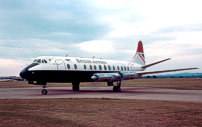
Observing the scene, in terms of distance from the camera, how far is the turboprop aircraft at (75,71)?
21.7 meters

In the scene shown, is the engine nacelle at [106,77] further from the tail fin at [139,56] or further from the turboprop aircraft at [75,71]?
the tail fin at [139,56]

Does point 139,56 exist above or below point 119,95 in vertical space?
above

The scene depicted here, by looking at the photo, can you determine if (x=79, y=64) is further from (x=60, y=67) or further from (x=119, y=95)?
(x=119, y=95)

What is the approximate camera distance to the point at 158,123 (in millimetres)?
7805

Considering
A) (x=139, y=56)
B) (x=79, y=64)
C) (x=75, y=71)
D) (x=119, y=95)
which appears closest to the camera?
(x=119, y=95)

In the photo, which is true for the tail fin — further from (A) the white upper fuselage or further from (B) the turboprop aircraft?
(B) the turboprop aircraft

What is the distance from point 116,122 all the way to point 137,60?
2846 centimetres

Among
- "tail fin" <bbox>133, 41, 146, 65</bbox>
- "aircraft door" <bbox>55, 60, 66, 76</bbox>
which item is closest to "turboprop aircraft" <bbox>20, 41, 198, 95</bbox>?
"aircraft door" <bbox>55, 60, 66, 76</bbox>

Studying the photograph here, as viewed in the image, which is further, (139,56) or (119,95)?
(139,56)

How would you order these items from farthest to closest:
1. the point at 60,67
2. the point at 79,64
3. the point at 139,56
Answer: the point at 139,56, the point at 79,64, the point at 60,67

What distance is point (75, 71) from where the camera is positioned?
24812mm

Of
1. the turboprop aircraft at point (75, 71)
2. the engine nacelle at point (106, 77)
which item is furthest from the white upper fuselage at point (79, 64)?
the engine nacelle at point (106, 77)

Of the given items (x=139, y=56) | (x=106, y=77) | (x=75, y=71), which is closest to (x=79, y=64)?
(x=75, y=71)

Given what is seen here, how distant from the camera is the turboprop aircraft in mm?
21703
